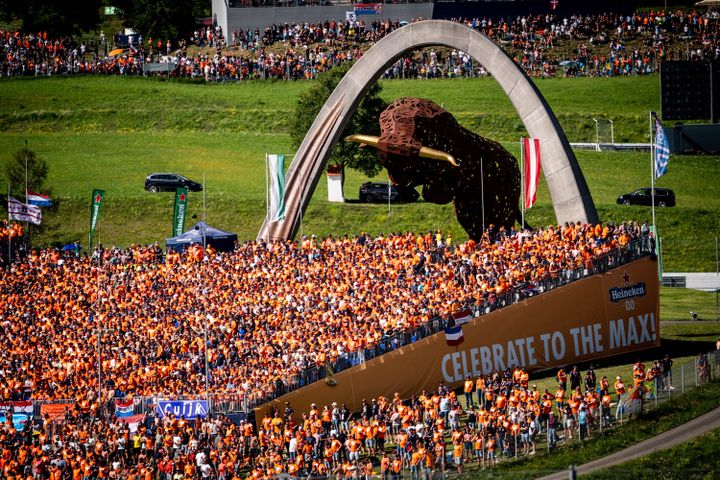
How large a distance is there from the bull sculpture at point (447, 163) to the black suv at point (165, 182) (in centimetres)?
2887

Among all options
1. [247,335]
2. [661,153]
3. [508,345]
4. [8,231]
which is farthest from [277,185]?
[508,345]

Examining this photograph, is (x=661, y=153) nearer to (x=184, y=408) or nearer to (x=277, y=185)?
(x=277, y=185)

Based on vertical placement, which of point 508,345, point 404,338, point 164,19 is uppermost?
point 164,19

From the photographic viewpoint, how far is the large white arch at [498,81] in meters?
45.1

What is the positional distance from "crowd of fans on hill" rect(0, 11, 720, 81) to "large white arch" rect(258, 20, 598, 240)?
35.6 m

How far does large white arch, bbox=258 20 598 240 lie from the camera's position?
4509 cm

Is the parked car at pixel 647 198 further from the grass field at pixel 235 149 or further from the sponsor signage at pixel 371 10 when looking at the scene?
the sponsor signage at pixel 371 10

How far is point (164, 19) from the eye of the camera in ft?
358

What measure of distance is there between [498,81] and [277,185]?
10958 mm

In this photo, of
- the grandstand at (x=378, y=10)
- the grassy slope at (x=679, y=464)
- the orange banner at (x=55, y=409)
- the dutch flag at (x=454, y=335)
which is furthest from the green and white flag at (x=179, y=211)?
the grandstand at (x=378, y=10)

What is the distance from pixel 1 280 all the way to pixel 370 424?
80.4 feet

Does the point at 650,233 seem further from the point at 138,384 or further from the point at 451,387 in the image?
the point at 138,384

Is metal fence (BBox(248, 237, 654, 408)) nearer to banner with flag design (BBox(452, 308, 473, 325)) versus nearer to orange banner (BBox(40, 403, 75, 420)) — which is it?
banner with flag design (BBox(452, 308, 473, 325))

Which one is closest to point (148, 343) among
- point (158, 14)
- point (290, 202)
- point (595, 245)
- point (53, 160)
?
point (290, 202)
